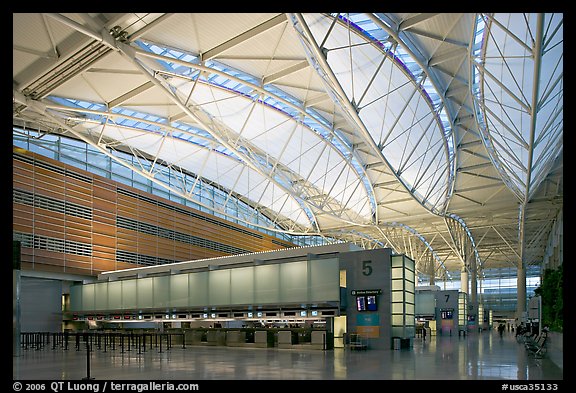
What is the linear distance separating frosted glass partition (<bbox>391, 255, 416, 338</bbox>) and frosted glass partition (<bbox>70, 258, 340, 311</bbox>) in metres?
3.12

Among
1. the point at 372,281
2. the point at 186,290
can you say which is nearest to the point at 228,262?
the point at 186,290

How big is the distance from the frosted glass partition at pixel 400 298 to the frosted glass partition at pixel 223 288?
3.12m

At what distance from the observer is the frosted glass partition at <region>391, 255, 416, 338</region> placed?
2898 centimetres

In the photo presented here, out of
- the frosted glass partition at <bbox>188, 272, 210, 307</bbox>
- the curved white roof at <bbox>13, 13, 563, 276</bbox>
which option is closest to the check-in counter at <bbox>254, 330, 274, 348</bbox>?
the frosted glass partition at <bbox>188, 272, 210, 307</bbox>

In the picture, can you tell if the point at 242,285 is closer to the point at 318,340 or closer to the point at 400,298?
the point at 318,340

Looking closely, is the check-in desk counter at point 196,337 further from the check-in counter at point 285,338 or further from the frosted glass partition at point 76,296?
the frosted glass partition at point 76,296

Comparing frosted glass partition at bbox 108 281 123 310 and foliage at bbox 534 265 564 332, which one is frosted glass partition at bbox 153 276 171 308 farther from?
foliage at bbox 534 265 564 332

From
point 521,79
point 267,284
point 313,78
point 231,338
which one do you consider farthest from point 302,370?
point 313,78

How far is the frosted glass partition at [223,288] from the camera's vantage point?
97.5 ft

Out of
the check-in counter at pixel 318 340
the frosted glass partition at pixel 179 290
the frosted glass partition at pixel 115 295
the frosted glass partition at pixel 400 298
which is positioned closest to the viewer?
the check-in counter at pixel 318 340

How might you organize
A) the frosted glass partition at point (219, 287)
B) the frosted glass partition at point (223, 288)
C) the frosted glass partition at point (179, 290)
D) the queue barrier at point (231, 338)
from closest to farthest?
the queue barrier at point (231, 338) → the frosted glass partition at point (223, 288) → the frosted glass partition at point (219, 287) → the frosted glass partition at point (179, 290)

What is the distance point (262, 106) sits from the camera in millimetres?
37781

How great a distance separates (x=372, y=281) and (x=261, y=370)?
13.6m

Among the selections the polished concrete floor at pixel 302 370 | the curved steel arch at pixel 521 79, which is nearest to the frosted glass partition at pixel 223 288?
the polished concrete floor at pixel 302 370
